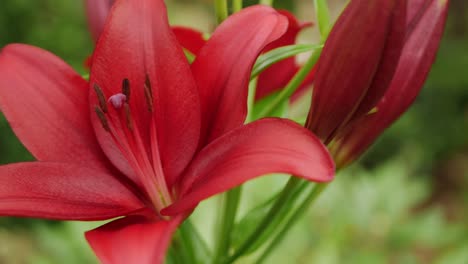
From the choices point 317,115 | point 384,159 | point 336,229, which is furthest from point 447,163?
point 317,115

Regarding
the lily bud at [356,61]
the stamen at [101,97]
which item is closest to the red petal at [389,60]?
the lily bud at [356,61]

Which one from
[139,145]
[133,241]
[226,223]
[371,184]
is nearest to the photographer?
[133,241]

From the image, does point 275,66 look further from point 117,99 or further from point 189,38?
point 117,99

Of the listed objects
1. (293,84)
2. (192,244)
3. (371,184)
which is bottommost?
(371,184)

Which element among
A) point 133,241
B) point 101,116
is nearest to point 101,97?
point 101,116

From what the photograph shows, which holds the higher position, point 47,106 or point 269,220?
point 47,106

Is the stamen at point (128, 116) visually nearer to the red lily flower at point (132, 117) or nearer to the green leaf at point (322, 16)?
the red lily flower at point (132, 117)
